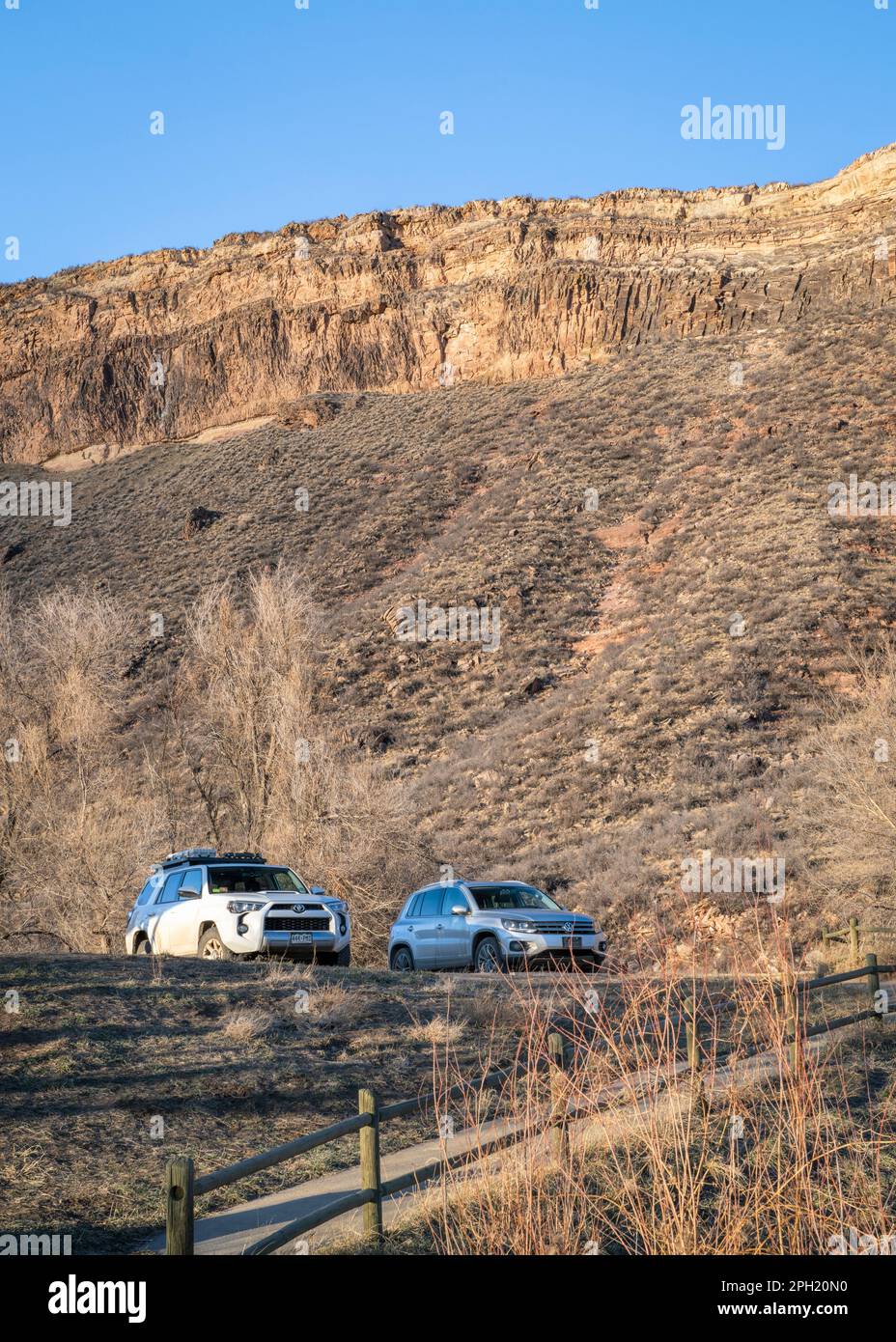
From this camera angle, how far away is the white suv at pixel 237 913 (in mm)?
15000

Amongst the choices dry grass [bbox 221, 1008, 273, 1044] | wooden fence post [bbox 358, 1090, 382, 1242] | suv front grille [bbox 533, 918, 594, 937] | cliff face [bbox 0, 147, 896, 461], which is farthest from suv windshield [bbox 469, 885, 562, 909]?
cliff face [bbox 0, 147, 896, 461]

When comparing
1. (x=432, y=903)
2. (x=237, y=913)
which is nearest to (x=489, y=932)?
(x=432, y=903)

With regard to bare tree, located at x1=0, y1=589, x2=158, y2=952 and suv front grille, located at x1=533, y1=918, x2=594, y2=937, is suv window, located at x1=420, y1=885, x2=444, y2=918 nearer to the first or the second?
suv front grille, located at x1=533, y1=918, x2=594, y2=937

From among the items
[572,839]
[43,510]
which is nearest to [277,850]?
[572,839]

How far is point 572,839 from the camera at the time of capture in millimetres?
26906

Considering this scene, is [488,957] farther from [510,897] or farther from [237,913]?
[237,913]

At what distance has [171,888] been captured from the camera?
647 inches

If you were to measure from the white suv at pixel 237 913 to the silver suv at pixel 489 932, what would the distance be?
1743mm

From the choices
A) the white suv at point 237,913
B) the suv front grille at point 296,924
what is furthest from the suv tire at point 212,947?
the suv front grille at point 296,924

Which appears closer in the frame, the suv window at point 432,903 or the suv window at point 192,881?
the suv window at point 192,881

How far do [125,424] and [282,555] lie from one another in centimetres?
2937

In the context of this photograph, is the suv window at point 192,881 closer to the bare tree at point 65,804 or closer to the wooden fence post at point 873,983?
the bare tree at point 65,804
